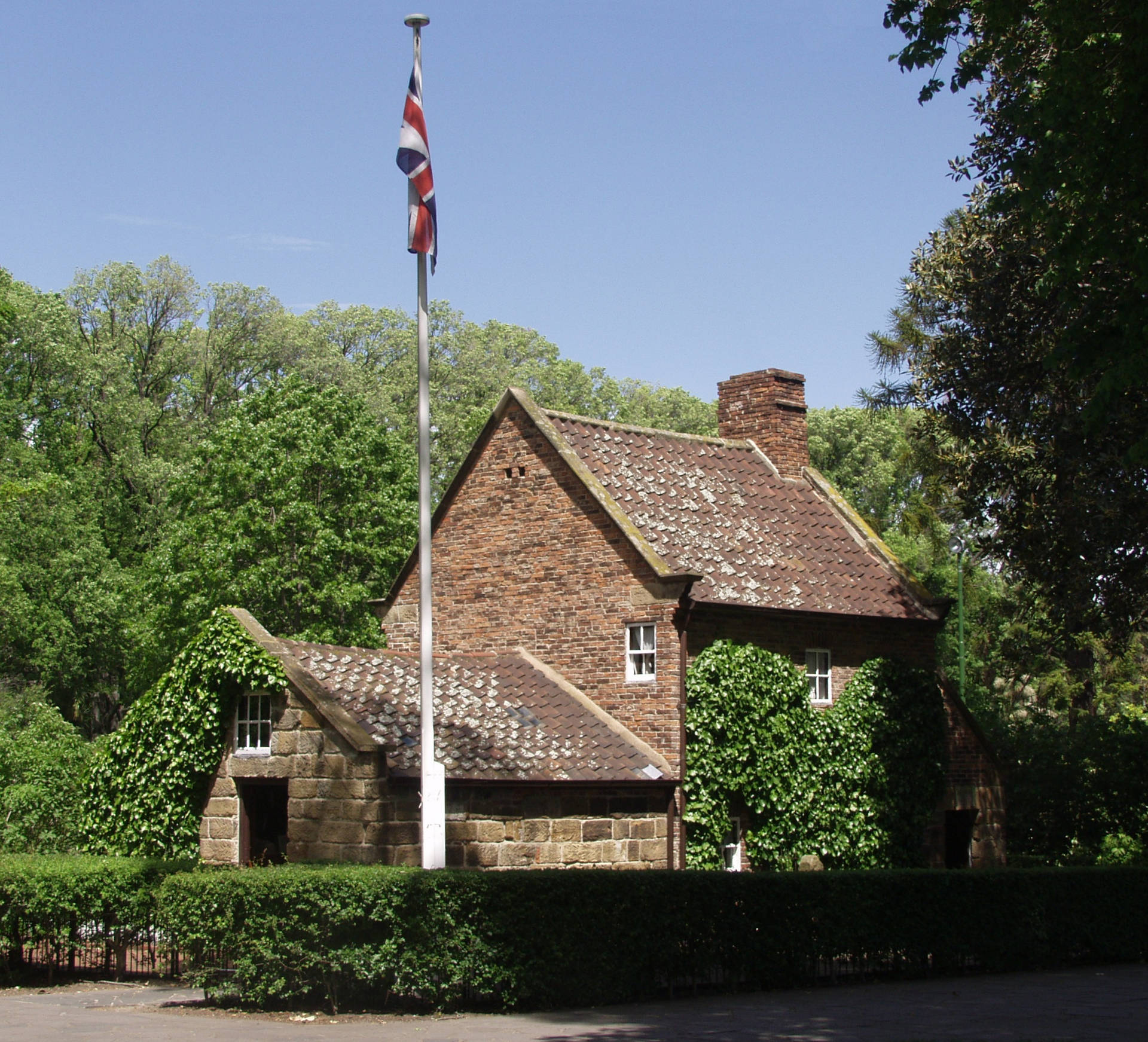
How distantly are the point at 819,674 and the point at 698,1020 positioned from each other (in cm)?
1159

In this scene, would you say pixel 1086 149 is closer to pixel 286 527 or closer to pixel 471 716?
pixel 471 716

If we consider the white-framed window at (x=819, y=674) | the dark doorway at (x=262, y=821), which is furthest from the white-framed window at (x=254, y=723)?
the white-framed window at (x=819, y=674)

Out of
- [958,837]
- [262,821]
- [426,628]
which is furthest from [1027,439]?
[262,821]

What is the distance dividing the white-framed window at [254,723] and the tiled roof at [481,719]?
2.60ft

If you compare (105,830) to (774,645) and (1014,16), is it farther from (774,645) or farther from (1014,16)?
(1014,16)

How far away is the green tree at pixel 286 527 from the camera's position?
38.1 meters

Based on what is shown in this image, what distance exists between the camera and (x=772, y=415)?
30.1 metres

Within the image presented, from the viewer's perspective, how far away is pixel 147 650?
3969 cm

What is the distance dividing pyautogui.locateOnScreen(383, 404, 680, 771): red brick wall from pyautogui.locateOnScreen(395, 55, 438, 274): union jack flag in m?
7.37

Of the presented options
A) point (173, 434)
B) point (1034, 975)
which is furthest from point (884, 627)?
point (173, 434)

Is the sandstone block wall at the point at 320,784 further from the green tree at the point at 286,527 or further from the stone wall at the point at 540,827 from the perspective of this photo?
the green tree at the point at 286,527

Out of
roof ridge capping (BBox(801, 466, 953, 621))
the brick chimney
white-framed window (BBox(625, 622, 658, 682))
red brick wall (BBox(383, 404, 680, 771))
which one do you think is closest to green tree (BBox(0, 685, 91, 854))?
red brick wall (BBox(383, 404, 680, 771))

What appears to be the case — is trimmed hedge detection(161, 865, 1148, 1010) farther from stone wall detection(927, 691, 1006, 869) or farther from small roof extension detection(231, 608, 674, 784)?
stone wall detection(927, 691, 1006, 869)

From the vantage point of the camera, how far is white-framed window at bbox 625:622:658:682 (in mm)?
23328
